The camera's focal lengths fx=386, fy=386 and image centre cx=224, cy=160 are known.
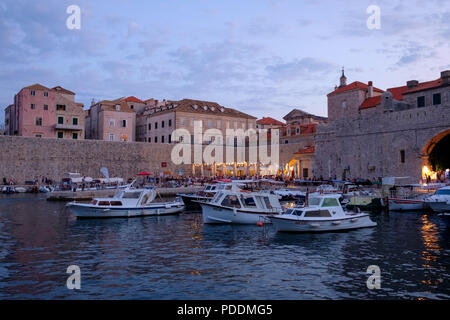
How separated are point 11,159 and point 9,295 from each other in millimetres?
38465

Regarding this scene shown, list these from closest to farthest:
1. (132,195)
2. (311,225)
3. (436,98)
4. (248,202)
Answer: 1. (311,225)
2. (248,202)
3. (132,195)
4. (436,98)

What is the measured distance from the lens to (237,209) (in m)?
20.5

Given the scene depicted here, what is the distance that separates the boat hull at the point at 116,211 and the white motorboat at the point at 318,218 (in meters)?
9.33

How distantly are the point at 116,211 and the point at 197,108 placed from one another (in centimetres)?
3994

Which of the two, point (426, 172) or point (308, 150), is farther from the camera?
point (308, 150)

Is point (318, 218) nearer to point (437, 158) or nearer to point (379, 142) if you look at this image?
point (437, 158)

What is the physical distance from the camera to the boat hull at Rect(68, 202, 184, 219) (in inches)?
890

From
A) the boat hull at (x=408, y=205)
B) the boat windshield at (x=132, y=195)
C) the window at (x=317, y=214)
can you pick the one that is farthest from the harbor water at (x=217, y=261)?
the boat hull at (x=408, y=205)

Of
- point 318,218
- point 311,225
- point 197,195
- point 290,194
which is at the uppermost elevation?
point 197,195

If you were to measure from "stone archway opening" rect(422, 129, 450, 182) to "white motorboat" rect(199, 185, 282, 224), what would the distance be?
19.1 meters

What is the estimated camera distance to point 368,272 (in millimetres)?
11008

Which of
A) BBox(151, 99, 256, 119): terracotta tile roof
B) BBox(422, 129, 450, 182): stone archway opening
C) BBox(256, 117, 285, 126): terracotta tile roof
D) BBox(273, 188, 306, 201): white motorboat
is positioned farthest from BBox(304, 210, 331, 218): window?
BBox(256, 117, 285, 126): terracotta tile roof

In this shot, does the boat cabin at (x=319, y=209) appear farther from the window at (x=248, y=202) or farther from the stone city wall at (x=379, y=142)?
the stone city wall at (x=379, y=142)

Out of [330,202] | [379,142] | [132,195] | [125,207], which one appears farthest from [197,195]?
[379,142]
